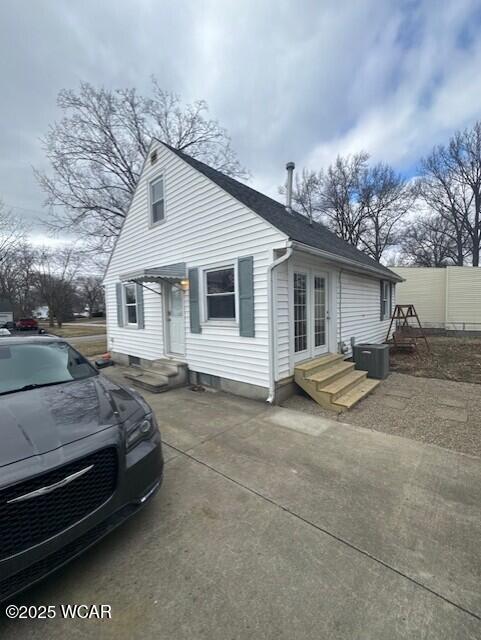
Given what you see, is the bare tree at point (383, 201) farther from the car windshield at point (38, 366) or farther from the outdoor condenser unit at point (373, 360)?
the car windshield at point (38, 366)

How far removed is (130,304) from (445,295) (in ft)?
53.3

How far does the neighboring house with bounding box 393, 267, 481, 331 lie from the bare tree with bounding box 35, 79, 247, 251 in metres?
11.7

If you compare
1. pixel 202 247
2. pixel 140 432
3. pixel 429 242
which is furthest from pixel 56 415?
pixel 429 242

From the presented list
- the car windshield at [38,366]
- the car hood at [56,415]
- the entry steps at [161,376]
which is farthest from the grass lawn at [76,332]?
the car hood at [56,415]

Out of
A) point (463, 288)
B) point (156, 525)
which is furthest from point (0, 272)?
point (463, 288)

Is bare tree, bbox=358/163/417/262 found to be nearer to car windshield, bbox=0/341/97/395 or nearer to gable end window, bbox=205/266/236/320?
gable end window, bbox=205/266/236/320

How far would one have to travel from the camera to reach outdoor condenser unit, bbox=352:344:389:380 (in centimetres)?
643

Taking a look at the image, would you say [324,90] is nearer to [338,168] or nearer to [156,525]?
[156,525]

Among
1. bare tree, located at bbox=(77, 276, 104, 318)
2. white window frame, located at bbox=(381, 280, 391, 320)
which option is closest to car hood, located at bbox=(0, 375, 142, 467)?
white window frame, located at bbox=(381, 280, 391, 320)

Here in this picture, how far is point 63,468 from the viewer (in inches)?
62.5

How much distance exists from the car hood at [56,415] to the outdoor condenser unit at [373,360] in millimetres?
5737

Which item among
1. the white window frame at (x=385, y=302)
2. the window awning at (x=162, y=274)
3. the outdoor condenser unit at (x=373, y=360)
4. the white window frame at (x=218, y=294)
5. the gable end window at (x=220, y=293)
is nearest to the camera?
the white window frame at (x=218, y=294)

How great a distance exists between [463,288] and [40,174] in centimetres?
2154

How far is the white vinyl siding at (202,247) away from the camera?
4.88 metres
